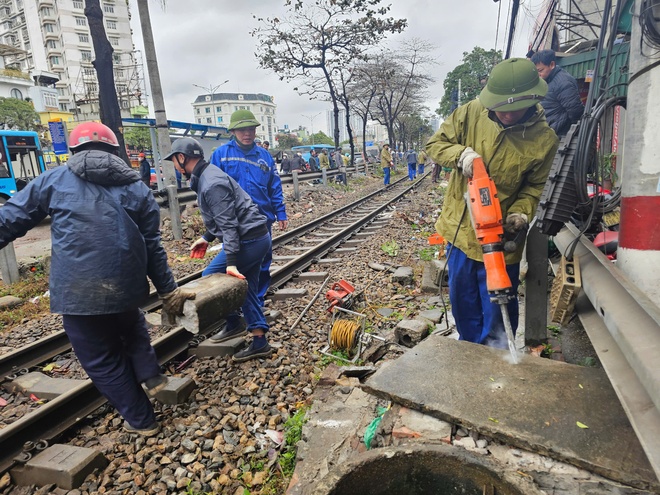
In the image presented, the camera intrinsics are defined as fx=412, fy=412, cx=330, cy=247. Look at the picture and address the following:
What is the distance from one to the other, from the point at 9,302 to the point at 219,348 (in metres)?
3.51

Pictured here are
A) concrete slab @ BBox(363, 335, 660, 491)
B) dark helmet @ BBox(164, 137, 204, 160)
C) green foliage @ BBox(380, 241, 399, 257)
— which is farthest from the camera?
green foliage @ BBox(380, 241, 399, 257)

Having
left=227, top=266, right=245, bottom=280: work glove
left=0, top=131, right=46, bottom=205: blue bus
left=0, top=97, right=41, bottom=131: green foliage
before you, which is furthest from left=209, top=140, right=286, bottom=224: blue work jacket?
left=0, top=97, right=41, bottom=131: green foliage

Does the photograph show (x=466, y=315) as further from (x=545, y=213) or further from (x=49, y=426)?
(x=49, y=426)

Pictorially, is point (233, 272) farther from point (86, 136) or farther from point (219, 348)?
point (86, 136)

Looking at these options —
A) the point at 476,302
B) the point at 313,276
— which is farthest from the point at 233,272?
the point at 313,276

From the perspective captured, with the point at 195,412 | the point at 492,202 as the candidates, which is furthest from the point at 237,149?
the point at 492,202

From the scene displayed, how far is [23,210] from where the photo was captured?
2.44m

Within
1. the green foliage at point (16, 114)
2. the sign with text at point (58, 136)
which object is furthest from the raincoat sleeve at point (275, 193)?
the green foliage at point (16, 114)

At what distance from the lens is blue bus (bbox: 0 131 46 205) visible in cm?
1355

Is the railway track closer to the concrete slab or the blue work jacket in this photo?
the blue work jacket

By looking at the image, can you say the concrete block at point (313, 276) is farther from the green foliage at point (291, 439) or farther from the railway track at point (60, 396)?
the green foliage at point (291, 439)

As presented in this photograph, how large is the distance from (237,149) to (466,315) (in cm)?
→ 321

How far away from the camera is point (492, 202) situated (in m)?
2.43

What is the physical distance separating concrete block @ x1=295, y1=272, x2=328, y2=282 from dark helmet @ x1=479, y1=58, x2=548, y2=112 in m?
3.91
